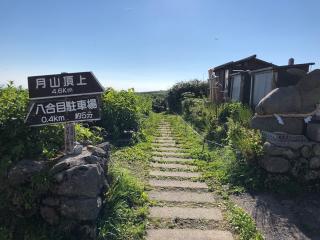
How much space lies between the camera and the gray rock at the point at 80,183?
12.5ft

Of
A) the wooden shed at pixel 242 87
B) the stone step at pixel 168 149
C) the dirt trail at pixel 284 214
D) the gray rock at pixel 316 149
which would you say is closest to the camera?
the dirt trail at pixel 284 214

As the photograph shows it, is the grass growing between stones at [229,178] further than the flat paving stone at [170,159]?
No

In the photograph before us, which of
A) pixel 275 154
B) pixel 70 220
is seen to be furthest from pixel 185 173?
pixel 70 220

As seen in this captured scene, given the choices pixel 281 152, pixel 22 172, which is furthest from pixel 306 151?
pixel 22 172

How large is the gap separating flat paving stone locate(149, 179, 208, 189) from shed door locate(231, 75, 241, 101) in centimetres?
745

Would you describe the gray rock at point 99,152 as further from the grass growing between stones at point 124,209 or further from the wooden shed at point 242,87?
the wooden shed at point 242,87

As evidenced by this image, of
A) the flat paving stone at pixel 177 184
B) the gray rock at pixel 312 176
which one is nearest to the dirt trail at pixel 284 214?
the gray rock at pixel 312 176

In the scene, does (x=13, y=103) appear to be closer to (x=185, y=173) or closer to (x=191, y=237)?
(x=191, y=237)

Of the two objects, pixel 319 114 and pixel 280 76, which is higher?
pixel 280 76

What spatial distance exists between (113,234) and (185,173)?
10.6 feet

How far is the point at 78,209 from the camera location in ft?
12.4

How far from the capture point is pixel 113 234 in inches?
157

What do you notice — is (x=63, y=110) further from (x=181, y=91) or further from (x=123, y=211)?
(x=181, y=91)

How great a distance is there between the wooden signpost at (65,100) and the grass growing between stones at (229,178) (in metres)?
2.58
